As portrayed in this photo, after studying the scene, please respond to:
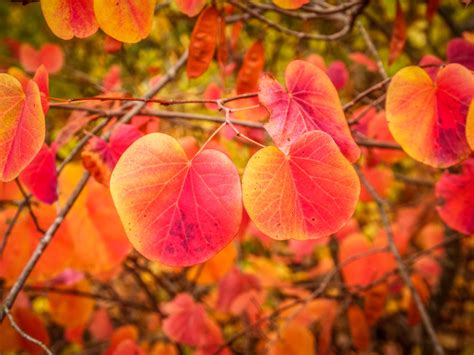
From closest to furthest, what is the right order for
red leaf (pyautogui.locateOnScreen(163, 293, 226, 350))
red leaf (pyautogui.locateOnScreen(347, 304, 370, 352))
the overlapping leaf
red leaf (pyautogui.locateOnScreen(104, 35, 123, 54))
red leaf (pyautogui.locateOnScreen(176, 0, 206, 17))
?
the overlapping leaf < red leaf (pyautogui.locateOnScreen(176, 0, 206, 17)) < red leaf (pyautogui.locateOnScreen(104, 35, 123, 54)) < red leaf (pyautogui.locateOnScreen(163, 293, 226, 350)) < red leaf (pyautogui.locateOnScreen(347, 304, 370, 352))

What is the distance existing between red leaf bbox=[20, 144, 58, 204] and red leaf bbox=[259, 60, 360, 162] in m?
0.41

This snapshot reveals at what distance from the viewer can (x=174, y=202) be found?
1.86 feet

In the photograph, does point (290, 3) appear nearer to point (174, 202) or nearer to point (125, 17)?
point (125, 17)

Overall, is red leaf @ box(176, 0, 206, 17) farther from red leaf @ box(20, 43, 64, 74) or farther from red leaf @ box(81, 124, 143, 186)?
red leaf @ box(20, 43, 64, 74)

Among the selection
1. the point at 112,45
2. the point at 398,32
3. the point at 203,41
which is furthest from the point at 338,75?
the point at 112,45

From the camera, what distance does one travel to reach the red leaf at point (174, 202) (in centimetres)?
55

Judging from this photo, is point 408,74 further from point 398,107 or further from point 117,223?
point 117,223

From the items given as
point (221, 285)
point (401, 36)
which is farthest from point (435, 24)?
point (221, 285)

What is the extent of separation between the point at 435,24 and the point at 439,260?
1.46m

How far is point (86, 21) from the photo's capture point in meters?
0.66

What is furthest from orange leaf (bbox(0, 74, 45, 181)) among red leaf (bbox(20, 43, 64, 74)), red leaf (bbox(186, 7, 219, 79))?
red leaf (bbox(20, 43, 64, 74))

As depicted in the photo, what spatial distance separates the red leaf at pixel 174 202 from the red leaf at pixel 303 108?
0.10 meters

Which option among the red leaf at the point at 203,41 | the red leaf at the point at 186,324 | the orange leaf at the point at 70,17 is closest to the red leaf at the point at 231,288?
the red leaf at the point at 186,324

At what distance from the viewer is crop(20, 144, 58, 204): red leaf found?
0.76 m
